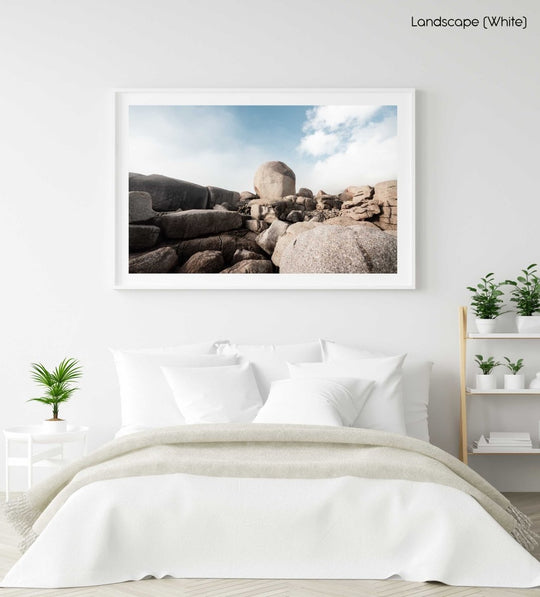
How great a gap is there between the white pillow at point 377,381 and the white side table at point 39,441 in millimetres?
1257

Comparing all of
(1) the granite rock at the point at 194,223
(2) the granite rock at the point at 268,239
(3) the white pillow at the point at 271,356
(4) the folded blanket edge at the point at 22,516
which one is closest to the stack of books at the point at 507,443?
(3) the white pillow at the point at 271,356

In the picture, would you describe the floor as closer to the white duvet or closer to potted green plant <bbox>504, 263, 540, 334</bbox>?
the white duvet

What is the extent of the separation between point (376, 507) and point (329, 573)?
312 millimetres

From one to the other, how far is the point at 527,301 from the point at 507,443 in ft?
2.74

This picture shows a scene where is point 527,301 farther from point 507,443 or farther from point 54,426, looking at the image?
point 54,426

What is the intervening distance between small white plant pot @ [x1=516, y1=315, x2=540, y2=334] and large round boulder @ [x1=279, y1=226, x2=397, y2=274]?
0.80 metres

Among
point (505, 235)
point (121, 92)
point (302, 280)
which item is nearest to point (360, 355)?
point (302, 280)

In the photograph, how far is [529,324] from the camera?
4.75 meters

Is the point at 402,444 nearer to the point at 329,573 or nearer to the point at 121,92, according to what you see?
the point at 329,573

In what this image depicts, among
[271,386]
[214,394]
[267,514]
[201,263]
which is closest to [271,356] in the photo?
[271,386]

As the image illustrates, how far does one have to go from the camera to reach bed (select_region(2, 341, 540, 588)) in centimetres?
309

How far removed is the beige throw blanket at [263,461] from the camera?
329 cm

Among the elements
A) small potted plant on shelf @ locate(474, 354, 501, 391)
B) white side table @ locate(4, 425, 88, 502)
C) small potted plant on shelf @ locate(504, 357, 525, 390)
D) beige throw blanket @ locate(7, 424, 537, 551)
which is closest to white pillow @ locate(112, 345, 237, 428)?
white side table @ locate(4, 425, 88, 502)

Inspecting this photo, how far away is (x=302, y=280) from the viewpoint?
4996mm
